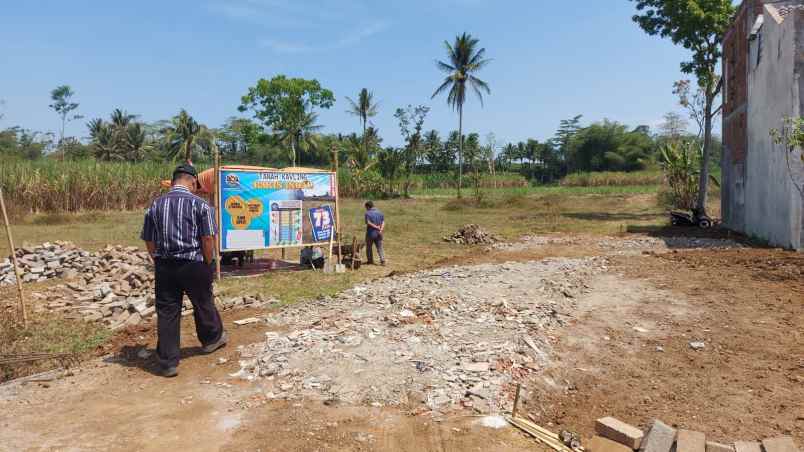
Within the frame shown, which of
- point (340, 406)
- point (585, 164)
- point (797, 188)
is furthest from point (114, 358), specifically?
point (585, 164)

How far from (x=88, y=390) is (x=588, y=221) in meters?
22.6

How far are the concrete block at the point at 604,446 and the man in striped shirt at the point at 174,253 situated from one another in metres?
3.76

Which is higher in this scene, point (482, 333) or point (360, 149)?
point (360, 149)

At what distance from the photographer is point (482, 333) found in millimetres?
5746

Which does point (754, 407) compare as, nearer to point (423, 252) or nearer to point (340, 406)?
point (340, 406)

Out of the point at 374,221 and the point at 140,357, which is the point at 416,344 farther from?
the point at 374,221

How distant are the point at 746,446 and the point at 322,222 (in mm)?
8767

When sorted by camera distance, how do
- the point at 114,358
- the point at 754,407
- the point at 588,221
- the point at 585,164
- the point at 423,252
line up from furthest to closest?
the point at 585,164
the point at 588,221
the point at 423,252
the point at 114,358
the point at 754,407

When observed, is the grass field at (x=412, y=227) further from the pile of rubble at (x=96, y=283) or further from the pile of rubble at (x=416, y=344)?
the pile of rubble at (x=416, y=344)

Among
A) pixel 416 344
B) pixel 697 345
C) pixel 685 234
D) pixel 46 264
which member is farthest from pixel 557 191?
pixel 416 344

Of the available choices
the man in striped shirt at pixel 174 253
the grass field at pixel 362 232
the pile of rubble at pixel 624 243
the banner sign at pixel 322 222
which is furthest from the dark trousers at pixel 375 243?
the man in striped shirt at pixel 174 253

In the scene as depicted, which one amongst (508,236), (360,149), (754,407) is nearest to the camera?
(754,407)

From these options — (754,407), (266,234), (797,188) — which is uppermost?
(797,188)

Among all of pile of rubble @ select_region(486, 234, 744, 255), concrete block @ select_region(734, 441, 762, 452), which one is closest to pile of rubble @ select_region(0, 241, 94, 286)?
pile of rubble @ select_region(486, 234, 744, 255)
